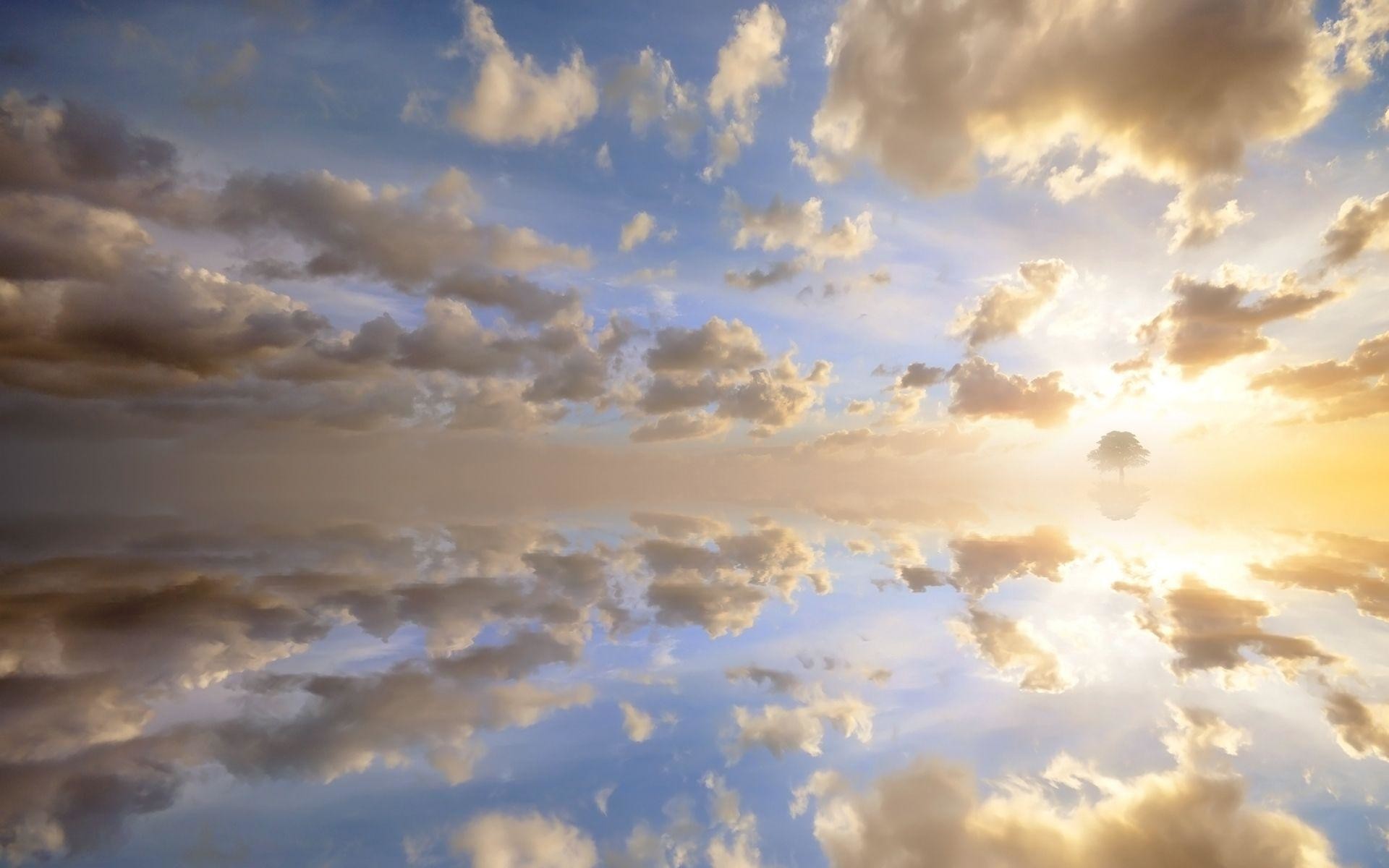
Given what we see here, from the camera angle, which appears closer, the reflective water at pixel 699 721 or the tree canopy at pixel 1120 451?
the reflective water at pixel 699 721

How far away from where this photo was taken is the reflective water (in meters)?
9.20

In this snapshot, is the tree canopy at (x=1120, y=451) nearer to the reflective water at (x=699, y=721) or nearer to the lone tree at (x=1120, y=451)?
the lone tree at (x=1120, y=451)

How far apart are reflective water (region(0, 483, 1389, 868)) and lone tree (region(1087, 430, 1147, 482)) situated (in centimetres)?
13846

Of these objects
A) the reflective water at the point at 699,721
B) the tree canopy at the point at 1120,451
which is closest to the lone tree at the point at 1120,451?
the tree canopy at the point at 1120,451

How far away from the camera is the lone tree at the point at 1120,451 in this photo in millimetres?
141500

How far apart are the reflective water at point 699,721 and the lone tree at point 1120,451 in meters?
138

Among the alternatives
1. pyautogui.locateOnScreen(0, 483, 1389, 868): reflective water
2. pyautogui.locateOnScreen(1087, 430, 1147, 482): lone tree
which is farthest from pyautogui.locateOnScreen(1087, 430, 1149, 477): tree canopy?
pyautogui.locateOnScreen(0, 483, 1389, 868): reflective water

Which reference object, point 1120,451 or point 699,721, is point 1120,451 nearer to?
point 1120,451

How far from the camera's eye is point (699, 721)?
13.5 meters

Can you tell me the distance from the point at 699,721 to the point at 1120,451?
17214cm

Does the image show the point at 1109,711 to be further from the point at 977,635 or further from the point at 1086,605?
the point at 1086,605

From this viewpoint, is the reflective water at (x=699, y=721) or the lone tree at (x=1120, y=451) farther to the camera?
the lone tree at (x=1120, y=451)

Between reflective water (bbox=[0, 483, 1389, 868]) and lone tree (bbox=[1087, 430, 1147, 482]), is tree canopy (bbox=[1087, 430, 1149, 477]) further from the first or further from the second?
reflective water (bbox=[0, 483, 1389, 868])

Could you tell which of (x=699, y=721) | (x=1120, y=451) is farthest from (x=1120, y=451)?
(x=699, y=721)
